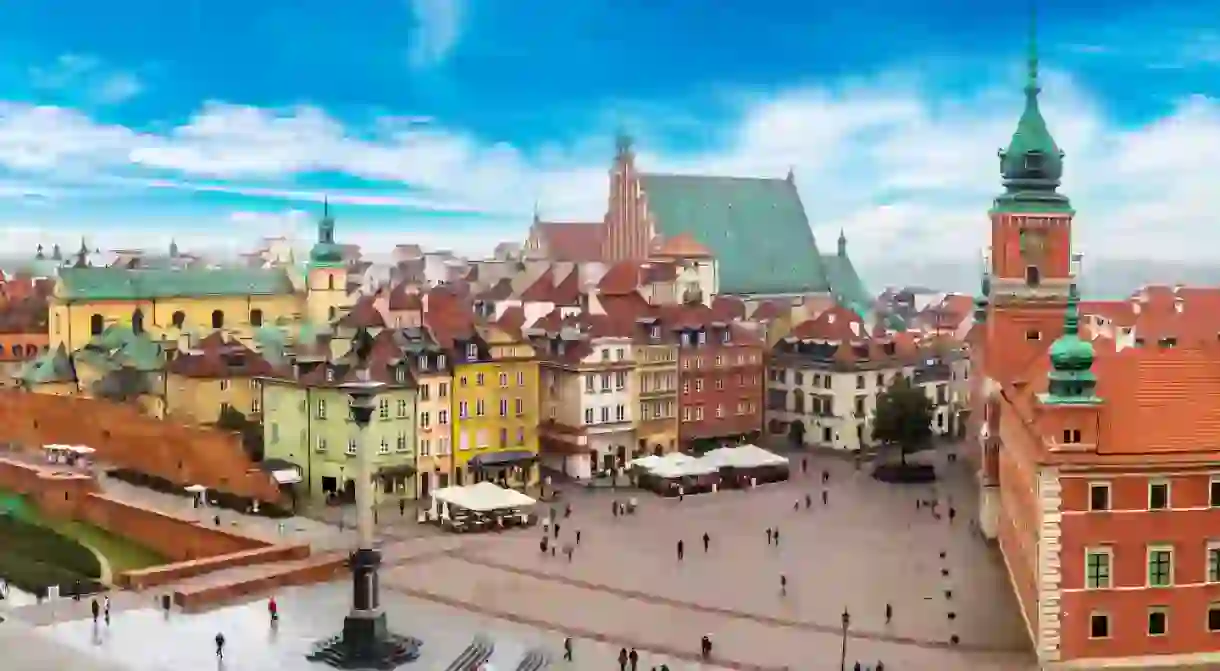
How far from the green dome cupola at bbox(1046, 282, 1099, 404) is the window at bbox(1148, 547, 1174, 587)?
2.26 metres

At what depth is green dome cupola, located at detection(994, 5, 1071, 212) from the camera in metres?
30.7

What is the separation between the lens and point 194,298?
5481 centimetres

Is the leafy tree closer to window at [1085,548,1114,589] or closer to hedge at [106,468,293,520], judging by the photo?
hedge at [106,468,293,520]

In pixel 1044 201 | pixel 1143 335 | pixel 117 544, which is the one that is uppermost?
pixel 1044 201

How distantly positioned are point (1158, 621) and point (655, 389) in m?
21.5

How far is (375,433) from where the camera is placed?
3316 cm

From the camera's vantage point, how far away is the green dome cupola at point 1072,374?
2017cm

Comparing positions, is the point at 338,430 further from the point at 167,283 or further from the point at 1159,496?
the point at 167,283

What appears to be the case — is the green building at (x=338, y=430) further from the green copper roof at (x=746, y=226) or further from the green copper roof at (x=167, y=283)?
the green copper roof at (x=746, y=226)

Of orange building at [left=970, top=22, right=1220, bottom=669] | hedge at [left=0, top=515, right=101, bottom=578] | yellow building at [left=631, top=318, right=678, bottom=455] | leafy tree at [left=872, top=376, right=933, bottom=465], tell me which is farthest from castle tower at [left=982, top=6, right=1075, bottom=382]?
hedge at [left=0, top=515, right=101, bottom=578]

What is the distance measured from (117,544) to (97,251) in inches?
2197

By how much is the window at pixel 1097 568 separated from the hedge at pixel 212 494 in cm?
1769

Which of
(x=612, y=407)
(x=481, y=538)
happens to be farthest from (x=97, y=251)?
(x=481, y=538)

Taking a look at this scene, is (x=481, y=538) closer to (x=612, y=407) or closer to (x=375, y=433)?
(x=375, y=433)
